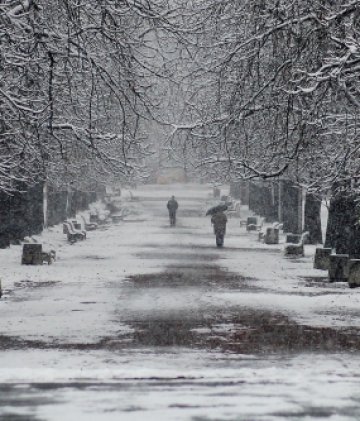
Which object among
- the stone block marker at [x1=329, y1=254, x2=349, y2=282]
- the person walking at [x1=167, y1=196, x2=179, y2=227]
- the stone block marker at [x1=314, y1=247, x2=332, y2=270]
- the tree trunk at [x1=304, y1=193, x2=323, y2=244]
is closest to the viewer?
the stone block marker at [x1=329, y1=254, x2=349, y2=282]

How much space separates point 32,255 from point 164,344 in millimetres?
13341

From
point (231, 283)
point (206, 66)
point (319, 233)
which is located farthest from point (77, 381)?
point (319, 233)

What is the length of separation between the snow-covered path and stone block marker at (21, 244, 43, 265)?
41 centimetres

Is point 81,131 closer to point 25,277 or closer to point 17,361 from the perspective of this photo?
point 25,277

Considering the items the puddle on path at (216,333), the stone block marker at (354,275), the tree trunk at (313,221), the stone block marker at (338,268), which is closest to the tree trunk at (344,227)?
the stone block marker at (338,268)

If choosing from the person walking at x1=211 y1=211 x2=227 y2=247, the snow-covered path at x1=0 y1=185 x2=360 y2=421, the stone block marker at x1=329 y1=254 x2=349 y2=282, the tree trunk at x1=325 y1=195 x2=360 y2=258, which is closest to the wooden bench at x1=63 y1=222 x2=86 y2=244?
the person walking at x1=211 y1=211 x2=227 y2=247

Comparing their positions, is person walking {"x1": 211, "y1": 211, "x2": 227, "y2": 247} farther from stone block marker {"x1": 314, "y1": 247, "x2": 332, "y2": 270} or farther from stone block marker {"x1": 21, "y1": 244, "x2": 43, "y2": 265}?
stone block marker {"x1": 21, "y1": 244, "x2": 43, "y2": 265}

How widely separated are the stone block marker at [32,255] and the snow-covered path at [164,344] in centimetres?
41

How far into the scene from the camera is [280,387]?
10.7 m

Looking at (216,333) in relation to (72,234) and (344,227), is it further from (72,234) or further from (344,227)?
(72,234)

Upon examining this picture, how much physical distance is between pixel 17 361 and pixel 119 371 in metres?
1.54

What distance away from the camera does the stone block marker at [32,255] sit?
26.3 meters

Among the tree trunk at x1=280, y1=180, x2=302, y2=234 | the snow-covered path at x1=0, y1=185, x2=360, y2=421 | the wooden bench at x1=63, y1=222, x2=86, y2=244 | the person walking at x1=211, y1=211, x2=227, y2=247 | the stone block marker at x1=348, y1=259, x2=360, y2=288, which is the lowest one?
the snow-covered path at x1=0, y1=185, x2=360, y2=421

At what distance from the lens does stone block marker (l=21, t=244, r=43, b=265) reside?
1036 inches
